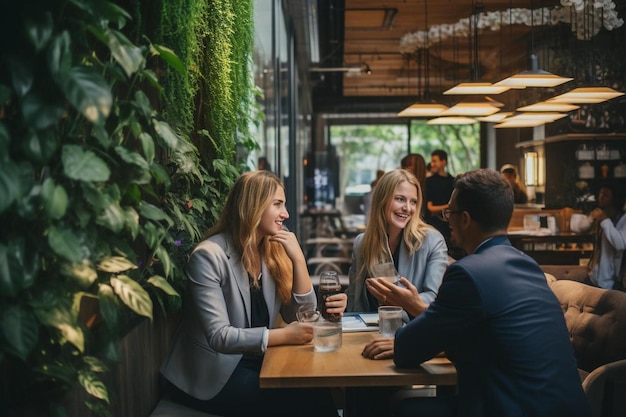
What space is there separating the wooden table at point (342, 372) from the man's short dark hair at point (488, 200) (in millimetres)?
484

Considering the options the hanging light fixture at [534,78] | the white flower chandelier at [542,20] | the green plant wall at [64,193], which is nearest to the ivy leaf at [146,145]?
the green plant wall at [64,193]

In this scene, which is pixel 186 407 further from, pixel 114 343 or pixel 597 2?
pixel 597 2

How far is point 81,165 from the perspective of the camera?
156 cm

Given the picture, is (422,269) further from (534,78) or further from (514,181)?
(514,181)

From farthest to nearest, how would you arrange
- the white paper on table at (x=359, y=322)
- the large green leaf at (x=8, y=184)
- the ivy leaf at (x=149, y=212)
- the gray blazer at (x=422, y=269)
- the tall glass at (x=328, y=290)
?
1. the gray blazer at (x=422, y=269)
2. the white paper on table at (x=359, y=322)
3. the tall glass at (x=328, y=290)
4. the ivy leaf at (x=149, y=212)
5. the large green leaf at (x=8, y=184)

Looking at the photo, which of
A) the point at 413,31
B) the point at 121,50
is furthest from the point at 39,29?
the point at 413,31

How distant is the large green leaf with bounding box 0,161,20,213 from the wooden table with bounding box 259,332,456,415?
47.9 inches

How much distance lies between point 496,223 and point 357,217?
16.4m

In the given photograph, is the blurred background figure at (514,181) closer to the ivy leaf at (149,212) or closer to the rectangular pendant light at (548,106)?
the rectangular pendant light at (548,106)

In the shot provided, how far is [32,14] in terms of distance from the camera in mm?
1485

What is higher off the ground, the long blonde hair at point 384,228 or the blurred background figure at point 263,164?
the blurred background figure at point 263,164

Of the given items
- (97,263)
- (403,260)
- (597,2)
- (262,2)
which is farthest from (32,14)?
(597,2)

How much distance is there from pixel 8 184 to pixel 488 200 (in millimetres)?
1480

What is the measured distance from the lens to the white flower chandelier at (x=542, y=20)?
8359 millimetres
